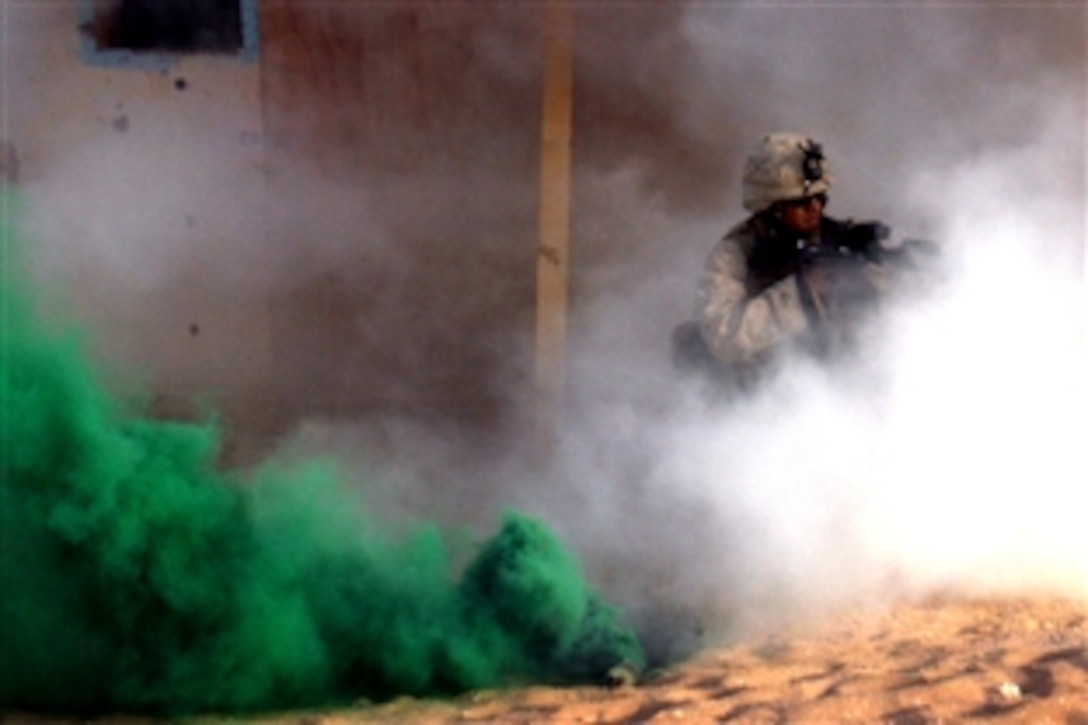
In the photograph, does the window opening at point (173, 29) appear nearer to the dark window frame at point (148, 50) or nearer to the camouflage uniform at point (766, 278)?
the dark window frame at point (148, 50)

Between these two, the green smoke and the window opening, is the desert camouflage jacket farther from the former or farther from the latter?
the window opening

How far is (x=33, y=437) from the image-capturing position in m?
4.02

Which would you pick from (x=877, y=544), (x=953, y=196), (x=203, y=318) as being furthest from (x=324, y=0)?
(x=877, y=544)

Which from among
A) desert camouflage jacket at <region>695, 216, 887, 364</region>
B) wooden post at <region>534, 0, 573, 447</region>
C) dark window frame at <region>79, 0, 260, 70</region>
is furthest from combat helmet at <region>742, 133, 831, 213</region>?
dark window frame at <region>79, 0, 260, 70</region>

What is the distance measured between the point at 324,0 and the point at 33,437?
3265 millimetres

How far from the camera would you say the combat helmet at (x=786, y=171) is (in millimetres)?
5039

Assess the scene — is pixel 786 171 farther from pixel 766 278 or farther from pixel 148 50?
pixel 148 50

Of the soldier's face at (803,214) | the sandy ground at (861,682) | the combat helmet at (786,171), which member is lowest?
the sandy ground at (861,682)

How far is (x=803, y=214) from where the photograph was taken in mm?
5102

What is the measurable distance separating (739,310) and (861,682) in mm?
1575

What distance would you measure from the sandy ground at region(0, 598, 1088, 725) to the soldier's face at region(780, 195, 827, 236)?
1302 mm

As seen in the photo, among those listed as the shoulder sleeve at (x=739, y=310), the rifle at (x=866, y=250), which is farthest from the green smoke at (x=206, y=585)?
the rifle at (x=866, y=250)

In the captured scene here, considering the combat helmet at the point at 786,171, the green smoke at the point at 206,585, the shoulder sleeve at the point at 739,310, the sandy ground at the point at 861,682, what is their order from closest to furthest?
the sandy ground at the point at 861,682, the green smoke at the point at 206,585, the shoulder sleeve at the point at 739,310, the combat helmet at the point at 786,171

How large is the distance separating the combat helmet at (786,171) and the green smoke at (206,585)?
146 centimetres
